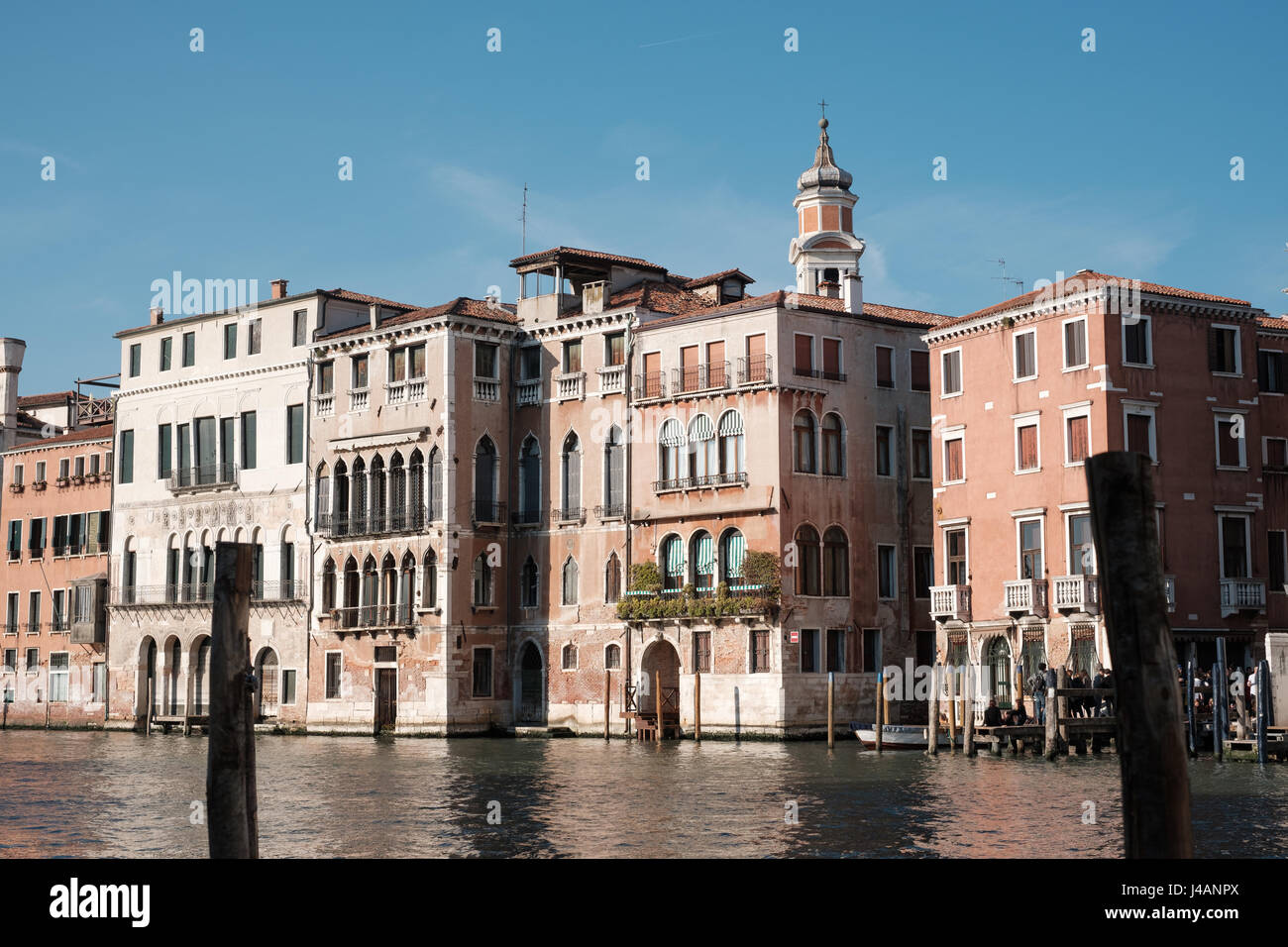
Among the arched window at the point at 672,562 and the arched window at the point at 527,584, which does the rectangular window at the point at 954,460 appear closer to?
the arched window at the point at 672,562

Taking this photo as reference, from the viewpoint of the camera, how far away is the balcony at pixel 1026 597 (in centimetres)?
3847

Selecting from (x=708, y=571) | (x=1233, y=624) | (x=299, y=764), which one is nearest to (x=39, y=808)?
(x=299, y=764)

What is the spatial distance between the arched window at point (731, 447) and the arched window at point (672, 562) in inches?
96.9

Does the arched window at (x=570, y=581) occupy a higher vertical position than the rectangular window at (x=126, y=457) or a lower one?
lower

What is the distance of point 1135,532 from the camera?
7867mm

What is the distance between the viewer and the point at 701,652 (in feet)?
146

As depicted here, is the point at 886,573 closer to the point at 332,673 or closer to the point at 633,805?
the point at 332,673

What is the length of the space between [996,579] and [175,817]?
22.9m

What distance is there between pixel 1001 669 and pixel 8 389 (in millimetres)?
43265

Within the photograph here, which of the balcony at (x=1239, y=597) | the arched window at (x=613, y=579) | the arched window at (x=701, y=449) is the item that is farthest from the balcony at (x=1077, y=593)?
the arched window at (x=613, y=579)

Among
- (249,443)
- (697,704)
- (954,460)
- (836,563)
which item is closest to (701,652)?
(697,704)

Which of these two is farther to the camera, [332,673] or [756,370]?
[332,673]

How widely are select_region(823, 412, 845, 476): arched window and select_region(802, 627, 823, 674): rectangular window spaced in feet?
13.9
